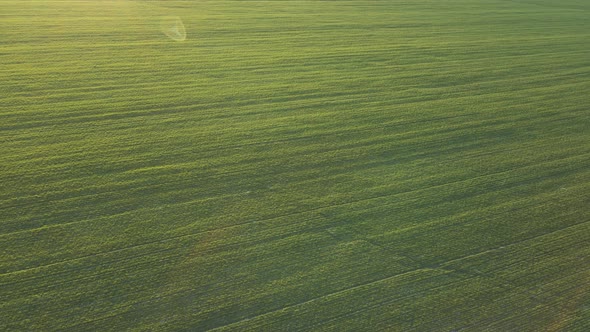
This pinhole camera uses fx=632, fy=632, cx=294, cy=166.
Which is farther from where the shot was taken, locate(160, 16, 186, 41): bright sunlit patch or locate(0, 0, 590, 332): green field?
locate(160, 16, 186, 41): bright sunlit patch

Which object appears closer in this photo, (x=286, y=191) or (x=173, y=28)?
(x=286, y=191)

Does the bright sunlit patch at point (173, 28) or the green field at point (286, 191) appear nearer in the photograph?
the green field at point (286, 191)

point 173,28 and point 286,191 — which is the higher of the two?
point 173,28

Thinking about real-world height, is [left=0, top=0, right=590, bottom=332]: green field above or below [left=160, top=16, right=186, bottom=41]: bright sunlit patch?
below

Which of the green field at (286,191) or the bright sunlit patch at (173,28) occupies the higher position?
the bright sunlit patch at (173,28)

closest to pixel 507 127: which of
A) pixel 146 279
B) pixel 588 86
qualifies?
pixel 588 86
